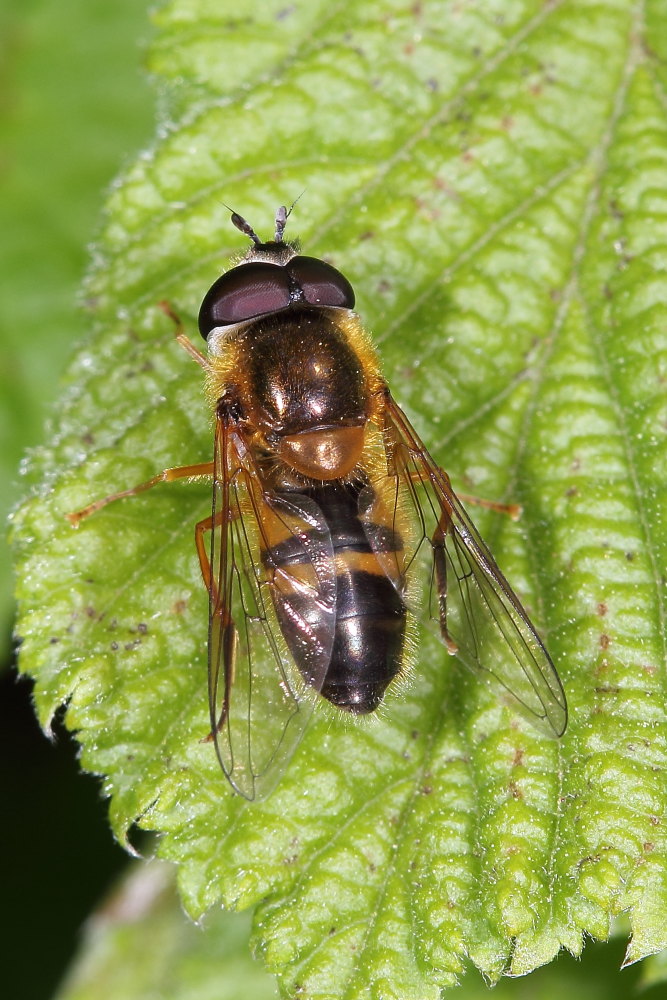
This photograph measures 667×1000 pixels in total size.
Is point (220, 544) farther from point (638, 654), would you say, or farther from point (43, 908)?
point (43, 908)

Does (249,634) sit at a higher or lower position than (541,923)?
higher

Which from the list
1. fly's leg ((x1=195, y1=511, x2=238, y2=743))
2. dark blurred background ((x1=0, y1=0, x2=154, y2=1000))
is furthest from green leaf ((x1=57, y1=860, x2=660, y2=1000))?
fly's leg ((x1=195, y1=511, x2=238, y2=743))

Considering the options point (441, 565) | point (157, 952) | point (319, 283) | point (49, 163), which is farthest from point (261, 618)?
point (49, 163)

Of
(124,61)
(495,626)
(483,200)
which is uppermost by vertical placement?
(124,61)

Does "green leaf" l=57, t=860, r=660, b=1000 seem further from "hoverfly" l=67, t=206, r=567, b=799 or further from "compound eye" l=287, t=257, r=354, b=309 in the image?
"compound eye" l=287, t=257, r=354, b=309

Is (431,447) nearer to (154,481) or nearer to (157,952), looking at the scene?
(154,481)

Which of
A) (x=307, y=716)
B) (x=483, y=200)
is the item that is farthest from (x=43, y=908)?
(x=483, y=200)

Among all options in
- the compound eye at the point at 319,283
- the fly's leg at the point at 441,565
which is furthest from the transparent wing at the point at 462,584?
the compound eye at the point at 319,283
